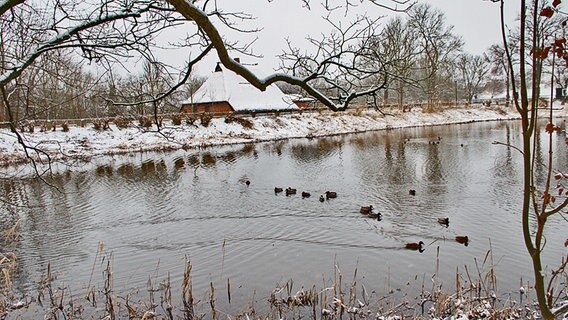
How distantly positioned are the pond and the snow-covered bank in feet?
21.0

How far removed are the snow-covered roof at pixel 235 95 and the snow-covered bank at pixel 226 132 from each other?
6066 millimetres

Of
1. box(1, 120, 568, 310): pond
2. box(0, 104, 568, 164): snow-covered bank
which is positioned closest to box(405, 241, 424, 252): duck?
box(1, 120, 568, 310): pond

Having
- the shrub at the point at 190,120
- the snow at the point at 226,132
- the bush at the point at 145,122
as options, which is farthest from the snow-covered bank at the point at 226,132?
the bush at the point at 145,122

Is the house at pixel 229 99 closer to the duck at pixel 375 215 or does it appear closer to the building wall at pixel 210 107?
the building wall at pixel 210 107

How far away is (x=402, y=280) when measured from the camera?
6.19 meters

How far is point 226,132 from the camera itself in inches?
1206

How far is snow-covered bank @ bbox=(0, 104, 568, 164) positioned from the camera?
80.6 ft

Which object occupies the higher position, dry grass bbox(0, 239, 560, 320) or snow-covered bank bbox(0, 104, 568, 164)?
snow-covered bank bbox(0, 104, 568, 164)

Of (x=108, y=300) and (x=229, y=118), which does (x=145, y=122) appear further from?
(x=229, y=118)

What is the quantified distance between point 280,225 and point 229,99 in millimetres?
32466

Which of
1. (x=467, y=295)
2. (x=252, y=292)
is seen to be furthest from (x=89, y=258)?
(x=467, y=295)

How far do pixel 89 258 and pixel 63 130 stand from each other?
72.9 ft

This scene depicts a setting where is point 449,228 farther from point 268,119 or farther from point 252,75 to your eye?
point 268,119

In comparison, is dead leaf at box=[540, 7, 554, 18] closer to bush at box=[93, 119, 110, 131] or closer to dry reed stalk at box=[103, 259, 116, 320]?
dry reed stalk at box=[103, 259, 116, 320]
